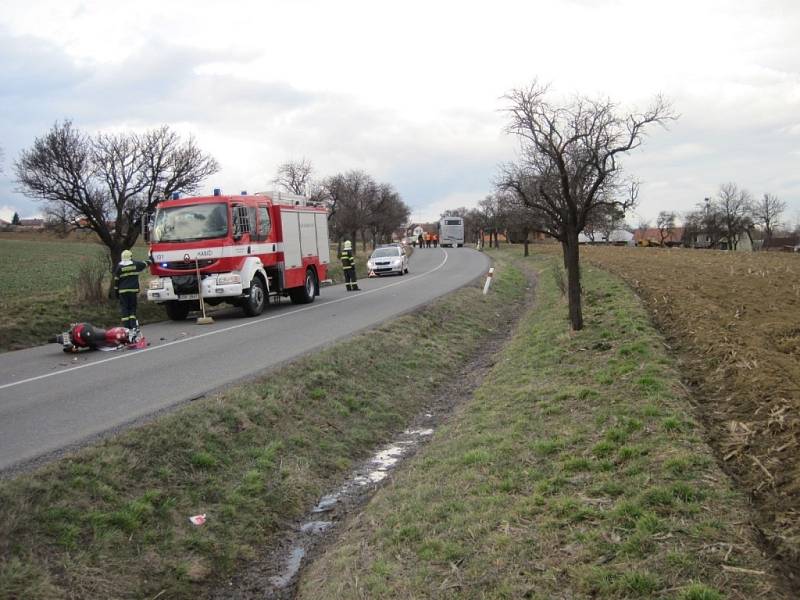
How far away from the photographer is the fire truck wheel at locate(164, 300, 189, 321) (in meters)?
17.0

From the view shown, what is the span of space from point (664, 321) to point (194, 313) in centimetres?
1238

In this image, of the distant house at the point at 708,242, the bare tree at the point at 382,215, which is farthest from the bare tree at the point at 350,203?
the distant house at the point at 708,242

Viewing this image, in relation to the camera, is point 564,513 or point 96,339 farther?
point 96,339

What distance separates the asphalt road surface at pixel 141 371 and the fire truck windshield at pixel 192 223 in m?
2.09

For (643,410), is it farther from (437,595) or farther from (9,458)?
(9,458)

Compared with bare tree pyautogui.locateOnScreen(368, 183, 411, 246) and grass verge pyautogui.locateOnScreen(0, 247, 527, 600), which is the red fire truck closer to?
grass verge pyautogui.locateOnScreen(0, 247, 527, 600)

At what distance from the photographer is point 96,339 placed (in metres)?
12.5

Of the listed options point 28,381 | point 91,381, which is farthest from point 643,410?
point 28,381

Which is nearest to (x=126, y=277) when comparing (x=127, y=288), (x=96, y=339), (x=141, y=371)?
(x=127, y=288)

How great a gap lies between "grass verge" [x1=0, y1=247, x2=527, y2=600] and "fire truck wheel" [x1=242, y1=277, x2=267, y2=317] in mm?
6067

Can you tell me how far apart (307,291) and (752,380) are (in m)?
14.5

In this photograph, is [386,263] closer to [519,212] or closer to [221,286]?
[519,212]

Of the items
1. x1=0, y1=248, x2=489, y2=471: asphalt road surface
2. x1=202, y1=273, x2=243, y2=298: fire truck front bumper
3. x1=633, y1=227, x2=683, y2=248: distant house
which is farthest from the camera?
x1=633, y1=227, x2=683, y2=248: distant house

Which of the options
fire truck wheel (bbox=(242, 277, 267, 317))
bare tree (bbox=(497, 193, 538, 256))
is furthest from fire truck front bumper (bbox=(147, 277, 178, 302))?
bare tree (bbox=(497, 193, 538, 256))
